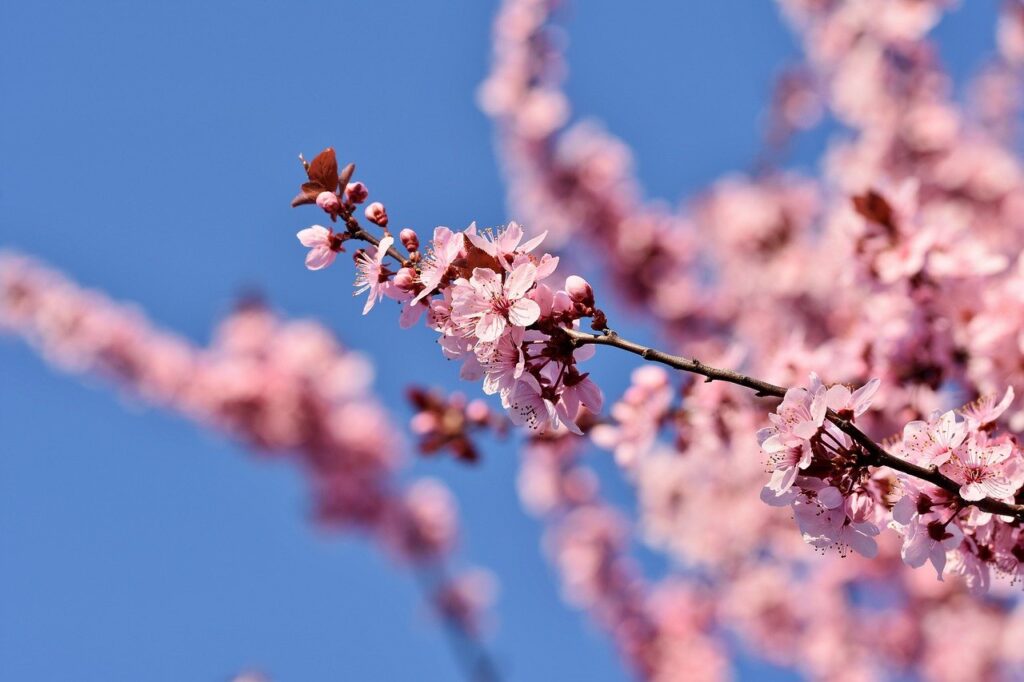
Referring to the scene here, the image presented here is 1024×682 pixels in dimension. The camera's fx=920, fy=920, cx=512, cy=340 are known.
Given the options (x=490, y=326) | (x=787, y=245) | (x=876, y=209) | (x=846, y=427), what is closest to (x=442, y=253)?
(x=490, y=326)

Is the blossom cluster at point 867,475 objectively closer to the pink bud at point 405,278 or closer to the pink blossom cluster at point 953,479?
the pink blossom cluster at point 953,479

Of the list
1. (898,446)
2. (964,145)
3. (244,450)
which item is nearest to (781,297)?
(964,145)

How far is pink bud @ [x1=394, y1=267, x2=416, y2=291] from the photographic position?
7.35 ft

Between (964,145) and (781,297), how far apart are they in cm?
214

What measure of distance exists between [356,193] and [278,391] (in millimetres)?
7438

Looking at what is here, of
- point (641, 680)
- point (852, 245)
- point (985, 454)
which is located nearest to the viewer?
point (985, 454)

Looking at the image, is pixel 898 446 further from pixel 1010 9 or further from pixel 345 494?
pixel 345 494

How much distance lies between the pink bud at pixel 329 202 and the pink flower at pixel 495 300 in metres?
0.42

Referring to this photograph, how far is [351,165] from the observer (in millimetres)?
2359

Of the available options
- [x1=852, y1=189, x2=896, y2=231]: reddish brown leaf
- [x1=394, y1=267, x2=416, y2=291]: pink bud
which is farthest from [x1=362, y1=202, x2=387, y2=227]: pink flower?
[x1=852, y1=189, x2=896, y2=231]: reddish brown leaf

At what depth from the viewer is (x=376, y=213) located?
2.41 metres

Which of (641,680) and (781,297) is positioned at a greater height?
(781,297)

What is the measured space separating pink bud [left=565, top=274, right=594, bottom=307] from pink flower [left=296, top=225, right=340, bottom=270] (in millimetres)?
650

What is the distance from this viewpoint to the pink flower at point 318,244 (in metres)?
2.38
